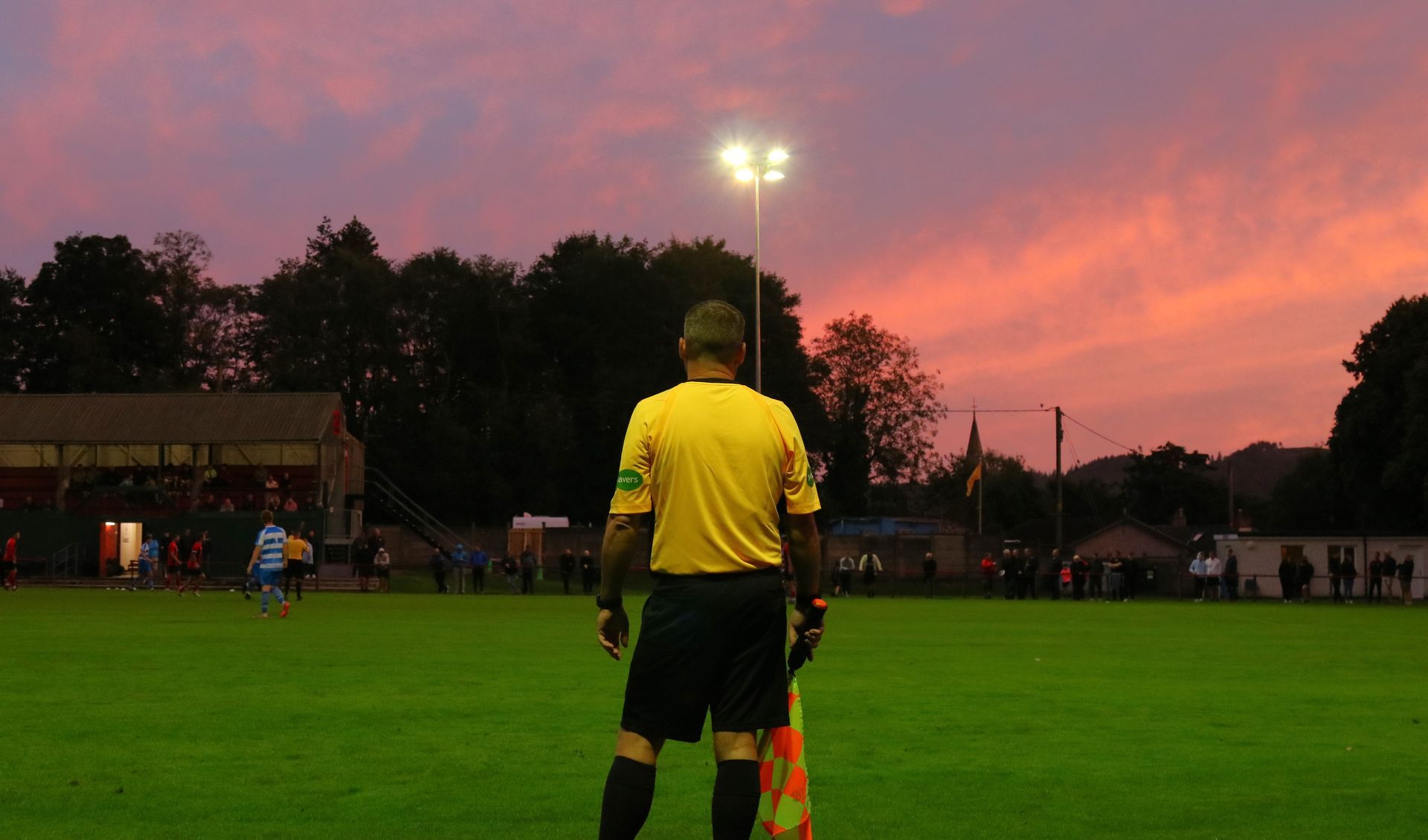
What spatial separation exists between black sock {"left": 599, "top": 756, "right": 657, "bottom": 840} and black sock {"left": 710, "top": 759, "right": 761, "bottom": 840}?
0.16 feet

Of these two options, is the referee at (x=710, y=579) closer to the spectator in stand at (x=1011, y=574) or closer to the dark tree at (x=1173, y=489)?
the spectator in stand at (x=1011, y=574)

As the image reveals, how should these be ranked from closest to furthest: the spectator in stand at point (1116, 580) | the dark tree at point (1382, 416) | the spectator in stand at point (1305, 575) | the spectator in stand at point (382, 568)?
the spectator in stand at point (382, 568), the spectator in stand at point (1116, 580), the spectator in stand at point (1305, 575), the dark tree at point (1382, 416)

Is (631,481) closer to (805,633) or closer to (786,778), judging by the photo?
(805,633)

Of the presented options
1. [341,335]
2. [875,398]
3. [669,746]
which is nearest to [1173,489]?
[875,398]

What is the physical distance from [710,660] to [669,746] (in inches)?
207

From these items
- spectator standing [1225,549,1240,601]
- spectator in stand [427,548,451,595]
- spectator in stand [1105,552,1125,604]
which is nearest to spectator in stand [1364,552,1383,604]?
spectator standing [1225,549,1240,601]

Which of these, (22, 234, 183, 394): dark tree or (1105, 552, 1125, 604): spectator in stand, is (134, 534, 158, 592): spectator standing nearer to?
(1105, 552, 1125, 604): spectator in stand

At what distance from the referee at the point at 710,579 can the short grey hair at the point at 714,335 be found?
93 mm

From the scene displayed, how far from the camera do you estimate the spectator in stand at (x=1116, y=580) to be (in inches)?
2116

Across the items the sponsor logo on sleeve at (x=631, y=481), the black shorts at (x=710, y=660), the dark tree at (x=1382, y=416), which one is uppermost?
the dark tree at (x=1382, y=416)

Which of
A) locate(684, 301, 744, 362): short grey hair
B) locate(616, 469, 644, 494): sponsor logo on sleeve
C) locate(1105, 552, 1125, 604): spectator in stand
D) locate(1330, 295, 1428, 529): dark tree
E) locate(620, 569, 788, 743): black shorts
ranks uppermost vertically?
locate(1330, 295, 1428, 529): dark tree

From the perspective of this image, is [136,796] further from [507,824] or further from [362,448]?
[362,448]

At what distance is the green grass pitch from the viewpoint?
762cm

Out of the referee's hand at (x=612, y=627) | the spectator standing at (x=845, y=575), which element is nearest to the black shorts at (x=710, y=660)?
the referee's hand at (x=612, y=627)
